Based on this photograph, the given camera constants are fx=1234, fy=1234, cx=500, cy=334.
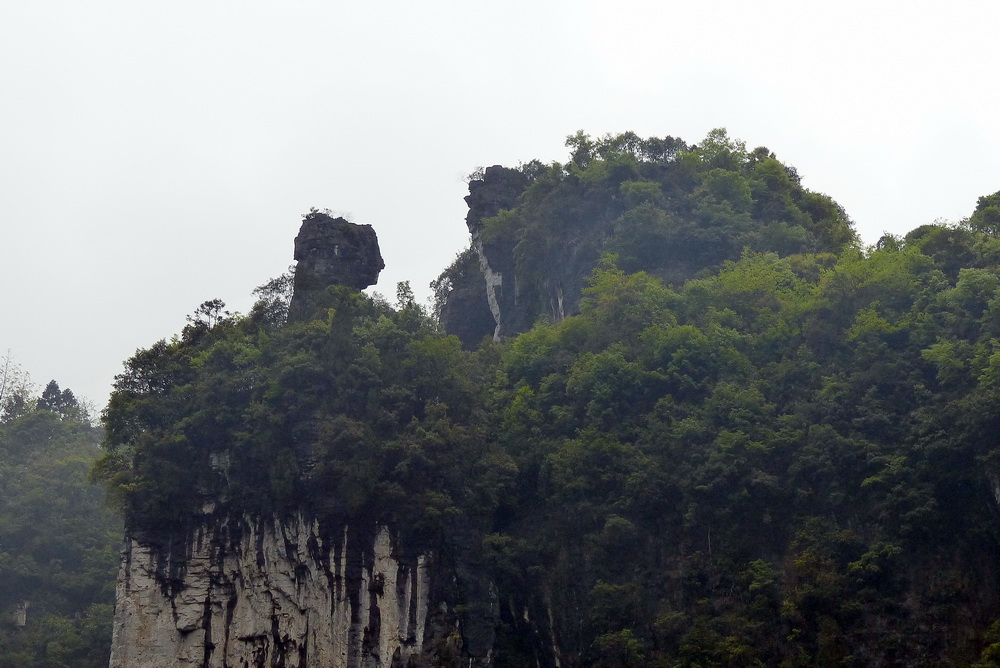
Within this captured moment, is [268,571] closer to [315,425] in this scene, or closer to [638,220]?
[315,425]

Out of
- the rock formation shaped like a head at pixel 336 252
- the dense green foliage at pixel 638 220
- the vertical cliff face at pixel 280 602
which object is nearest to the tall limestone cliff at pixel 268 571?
the vertical cliff face at pixel 280 602

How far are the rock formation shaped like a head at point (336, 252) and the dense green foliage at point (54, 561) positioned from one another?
31.7 ft

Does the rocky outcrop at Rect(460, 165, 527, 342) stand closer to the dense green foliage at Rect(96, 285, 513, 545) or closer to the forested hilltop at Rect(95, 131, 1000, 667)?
the forested hilltop at Rect(95, 131, 1000, 667)

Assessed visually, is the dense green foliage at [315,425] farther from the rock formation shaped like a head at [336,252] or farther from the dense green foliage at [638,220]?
the dense green foliage at [638,220]

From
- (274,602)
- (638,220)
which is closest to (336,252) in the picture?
(638,220)

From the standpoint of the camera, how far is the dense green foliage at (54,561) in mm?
29516

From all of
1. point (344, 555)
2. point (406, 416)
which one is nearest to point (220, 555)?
point (344, 555)

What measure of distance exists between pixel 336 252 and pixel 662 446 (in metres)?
10.4

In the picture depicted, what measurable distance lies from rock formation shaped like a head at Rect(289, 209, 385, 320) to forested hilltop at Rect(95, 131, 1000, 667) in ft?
4.87

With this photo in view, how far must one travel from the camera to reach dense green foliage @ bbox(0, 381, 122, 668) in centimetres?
2952

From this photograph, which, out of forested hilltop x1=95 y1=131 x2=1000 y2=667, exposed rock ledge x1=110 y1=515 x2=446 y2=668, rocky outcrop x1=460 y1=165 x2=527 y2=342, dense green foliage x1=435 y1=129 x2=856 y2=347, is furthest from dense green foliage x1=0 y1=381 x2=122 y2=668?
rocky outcrop x1=460 y1=165 x2=527 y2=342

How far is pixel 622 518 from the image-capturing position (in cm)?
2223

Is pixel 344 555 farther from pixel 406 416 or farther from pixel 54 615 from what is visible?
pixel 54 615

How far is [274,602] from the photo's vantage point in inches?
952
